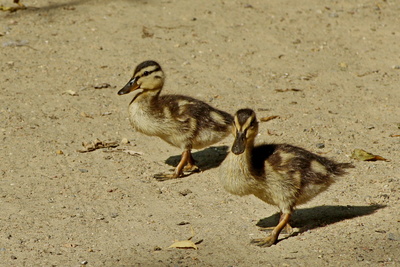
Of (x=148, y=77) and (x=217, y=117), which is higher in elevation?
(x=148, y=77)

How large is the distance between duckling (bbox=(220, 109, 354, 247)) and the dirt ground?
0.34m

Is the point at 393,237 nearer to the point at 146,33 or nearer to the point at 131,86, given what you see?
the point at 131,86

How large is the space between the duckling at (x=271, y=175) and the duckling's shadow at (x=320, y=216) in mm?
283

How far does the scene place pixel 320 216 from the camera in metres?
7.26

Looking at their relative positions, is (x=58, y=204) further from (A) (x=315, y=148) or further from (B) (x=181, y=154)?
(A) (x=315, y=148)

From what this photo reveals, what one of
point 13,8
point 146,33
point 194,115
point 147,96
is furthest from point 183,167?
point 13,8

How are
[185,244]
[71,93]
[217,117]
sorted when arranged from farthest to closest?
[71,93] → [217,117] → [185,244]

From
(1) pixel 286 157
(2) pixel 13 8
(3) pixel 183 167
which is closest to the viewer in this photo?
(1) pixel 286 157

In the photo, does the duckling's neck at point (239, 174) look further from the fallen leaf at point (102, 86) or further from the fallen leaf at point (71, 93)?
the fallen leaf at point (102, 86)

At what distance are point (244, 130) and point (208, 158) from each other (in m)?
2.60

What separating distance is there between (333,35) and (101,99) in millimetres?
4634

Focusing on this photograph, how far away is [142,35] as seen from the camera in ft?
40.9

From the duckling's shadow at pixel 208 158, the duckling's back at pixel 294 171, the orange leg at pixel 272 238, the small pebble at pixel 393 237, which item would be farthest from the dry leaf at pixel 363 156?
the orange leg at pixel 272 238

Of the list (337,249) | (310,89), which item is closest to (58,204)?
(337,249)
